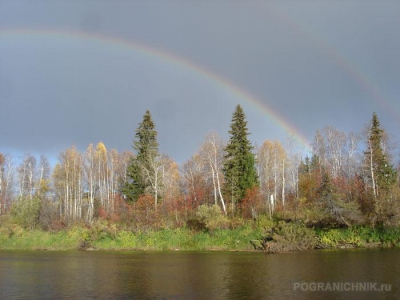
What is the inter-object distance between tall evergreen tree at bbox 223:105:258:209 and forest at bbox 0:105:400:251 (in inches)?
7.1

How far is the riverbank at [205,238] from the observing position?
47.5 m

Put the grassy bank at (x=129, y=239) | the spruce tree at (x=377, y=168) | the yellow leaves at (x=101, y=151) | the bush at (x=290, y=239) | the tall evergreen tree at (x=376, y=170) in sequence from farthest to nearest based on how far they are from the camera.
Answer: the yellow leaves at (x=101, y=151), the spruce tree at (x=377, y=168), the grassy bank at (x=129, y=239), the tall evergreen tree at (x=376, y=170), the bush at (x=290, y=239)

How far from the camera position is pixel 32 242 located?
219 feet

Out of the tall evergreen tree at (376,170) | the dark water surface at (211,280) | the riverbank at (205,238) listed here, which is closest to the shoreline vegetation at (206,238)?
the riverbank at (205,238)

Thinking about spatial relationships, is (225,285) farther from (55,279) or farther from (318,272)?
(55,279)

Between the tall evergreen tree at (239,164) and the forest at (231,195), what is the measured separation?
180mm

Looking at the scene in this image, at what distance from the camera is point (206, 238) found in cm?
5550

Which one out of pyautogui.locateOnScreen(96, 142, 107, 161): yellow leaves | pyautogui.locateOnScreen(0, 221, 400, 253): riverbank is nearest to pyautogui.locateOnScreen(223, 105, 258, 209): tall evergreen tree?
pyautogui.locateOnScreen(0, 221, 400, 253): riverbank

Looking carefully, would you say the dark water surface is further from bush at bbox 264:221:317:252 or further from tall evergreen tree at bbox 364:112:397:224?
tall evergreen tree at bbox 364:112:397:224

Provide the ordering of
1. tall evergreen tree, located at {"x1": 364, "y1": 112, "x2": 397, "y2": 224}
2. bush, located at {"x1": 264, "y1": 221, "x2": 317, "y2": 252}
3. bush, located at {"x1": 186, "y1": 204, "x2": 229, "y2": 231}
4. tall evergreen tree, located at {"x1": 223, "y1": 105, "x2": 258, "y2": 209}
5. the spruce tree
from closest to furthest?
1. bush, located at {"x1": 264, "y1": 221, "x2": 317, "y2": 252}
2. tall evergreen tree, located at {"x1": 364, "y1": 112, "x2": 397, "y2": 224}
3. bush, located at {"x1": 186, "y1": 204, "x2": 229, "y2": 231}
4. the spruce tree
5. tall evergreen tree, located at {"x1": 223, "y1": 105, "x2": 258, "y2": 209}

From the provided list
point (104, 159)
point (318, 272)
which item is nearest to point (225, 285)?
point (318, 272)

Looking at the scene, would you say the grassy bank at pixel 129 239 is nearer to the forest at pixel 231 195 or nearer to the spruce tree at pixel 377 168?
the forest at pixel 231 195

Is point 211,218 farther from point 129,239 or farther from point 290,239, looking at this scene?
point 129,239

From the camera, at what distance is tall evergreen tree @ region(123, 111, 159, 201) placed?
7131 cm
